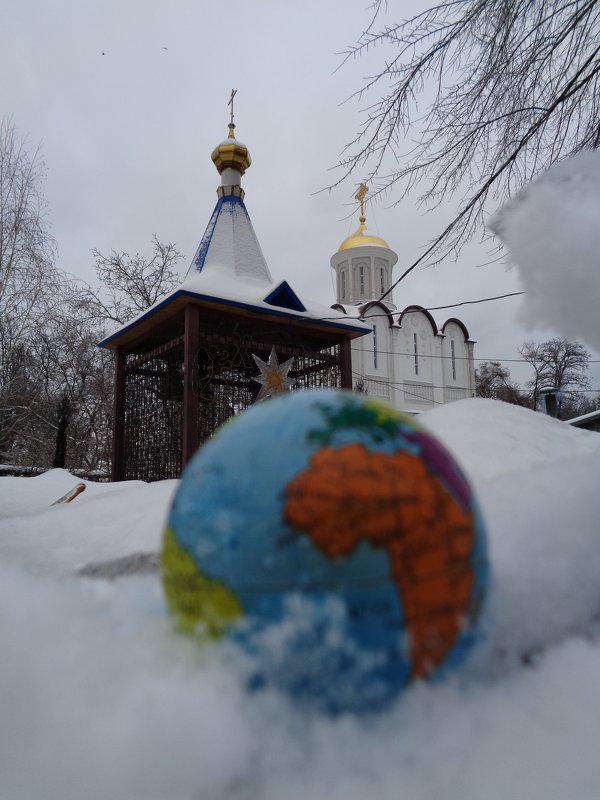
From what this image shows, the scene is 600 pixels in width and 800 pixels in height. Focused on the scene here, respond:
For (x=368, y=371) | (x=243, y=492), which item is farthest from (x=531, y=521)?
(x=368, y=371)

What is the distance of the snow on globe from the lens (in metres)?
1.64

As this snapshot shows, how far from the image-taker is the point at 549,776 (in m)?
1.51

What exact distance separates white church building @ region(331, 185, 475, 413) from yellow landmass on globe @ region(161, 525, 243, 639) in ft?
70.3

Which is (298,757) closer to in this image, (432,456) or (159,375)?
(432,456)

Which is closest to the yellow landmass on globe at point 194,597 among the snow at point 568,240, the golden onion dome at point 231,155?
the snow at point 568,240

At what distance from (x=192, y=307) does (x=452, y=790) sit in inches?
293

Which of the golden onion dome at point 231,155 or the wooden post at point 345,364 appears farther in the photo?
the golden onion dome at point 231,155

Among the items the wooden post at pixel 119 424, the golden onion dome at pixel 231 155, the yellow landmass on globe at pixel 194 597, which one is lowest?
the yellow landmass on globe at pixel 194 597

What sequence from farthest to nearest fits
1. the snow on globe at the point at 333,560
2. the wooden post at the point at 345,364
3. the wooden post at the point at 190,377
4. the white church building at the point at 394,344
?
the white church building at the point at 394,344 < the wooden post at the point at 345,364 < the wooden post at the point at 190,377 < the snow on globe at the point at 333,560

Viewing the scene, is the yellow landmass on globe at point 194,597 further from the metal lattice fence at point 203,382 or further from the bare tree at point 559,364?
the bare tree at point 559,364

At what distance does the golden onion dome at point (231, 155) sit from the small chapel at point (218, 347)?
0.06 ft

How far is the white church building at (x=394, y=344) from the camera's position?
26422 mm

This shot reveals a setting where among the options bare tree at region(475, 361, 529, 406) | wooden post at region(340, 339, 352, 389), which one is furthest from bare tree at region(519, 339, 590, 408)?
wooden post at region(340, 339, 352, 389)

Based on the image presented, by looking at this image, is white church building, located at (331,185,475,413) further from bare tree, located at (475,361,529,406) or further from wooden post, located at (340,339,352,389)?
wooden post, located at (340,339,352,389)
